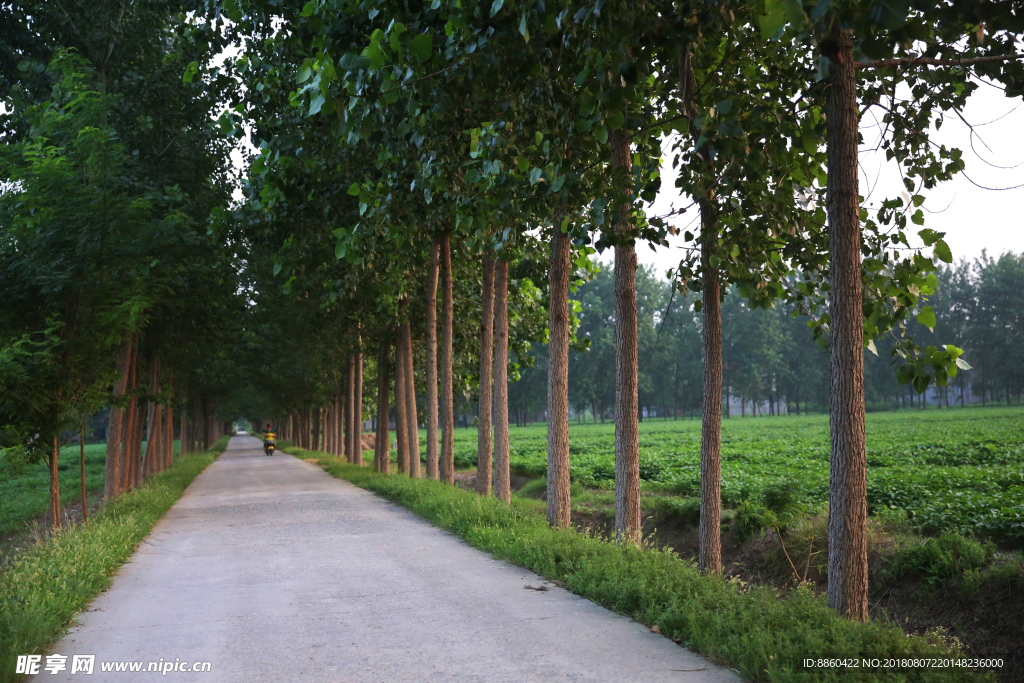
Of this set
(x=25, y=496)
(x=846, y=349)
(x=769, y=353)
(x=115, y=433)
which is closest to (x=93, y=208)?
(x=115, y=433)

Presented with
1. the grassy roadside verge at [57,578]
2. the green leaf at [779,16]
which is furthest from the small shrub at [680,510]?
the green leaf at [779,16]

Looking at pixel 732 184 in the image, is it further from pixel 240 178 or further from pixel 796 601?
pixel 240 178

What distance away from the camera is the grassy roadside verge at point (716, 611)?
4723 millimetres

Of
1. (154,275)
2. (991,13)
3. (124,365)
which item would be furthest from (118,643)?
(124,365)

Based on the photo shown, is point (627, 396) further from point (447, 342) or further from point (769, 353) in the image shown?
Answer: point (769, 353)

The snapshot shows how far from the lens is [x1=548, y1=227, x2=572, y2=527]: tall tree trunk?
11.2 meters

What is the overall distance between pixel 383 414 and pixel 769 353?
7813cm

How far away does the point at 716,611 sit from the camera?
231 inches

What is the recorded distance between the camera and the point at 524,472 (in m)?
27.5

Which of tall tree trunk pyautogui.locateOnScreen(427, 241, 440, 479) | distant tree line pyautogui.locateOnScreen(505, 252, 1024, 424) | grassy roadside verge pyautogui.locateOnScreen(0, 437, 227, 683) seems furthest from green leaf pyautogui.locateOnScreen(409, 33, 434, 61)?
distant tree line pyautogui.locateOnScreen(505, 252, 1024, 424)

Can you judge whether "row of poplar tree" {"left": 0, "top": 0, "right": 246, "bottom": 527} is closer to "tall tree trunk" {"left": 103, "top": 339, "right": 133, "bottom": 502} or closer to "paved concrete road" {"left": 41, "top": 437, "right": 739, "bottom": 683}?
"tall tree trunk" {"left": 103, "top": 339, "right": 133, "bottom": 502}

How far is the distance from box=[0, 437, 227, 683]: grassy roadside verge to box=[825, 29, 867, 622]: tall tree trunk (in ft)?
18.6

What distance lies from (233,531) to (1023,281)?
89.0m

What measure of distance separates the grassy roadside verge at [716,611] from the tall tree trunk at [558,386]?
1.07 m
